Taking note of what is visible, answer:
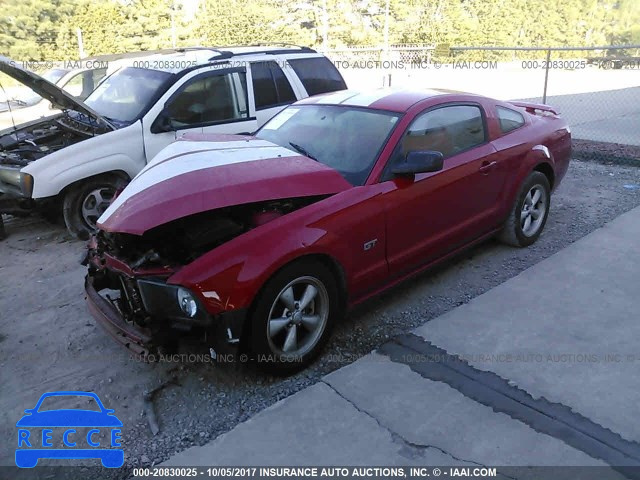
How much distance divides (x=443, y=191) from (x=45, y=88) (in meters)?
4.33

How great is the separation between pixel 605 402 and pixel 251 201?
233 cm

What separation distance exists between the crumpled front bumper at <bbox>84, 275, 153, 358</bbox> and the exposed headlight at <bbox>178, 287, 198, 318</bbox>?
0.90 ft

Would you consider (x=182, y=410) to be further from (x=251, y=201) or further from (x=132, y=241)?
(x=251, y=201)

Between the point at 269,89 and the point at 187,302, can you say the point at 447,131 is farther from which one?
the point at 269,89

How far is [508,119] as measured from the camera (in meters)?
5.05

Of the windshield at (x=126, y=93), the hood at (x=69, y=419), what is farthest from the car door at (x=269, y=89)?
the hood at (x=69, y=419)

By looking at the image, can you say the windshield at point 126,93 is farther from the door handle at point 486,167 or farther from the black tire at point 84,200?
the door handle at point 486,167

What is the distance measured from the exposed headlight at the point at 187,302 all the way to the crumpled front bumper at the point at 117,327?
28cm

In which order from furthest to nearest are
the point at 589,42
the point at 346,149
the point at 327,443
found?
the point at 589,42, the point at 346,149, the point at 327,443

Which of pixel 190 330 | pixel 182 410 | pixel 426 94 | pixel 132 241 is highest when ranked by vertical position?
pixel 426 94

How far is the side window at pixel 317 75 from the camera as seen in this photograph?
718cm

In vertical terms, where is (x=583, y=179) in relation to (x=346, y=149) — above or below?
below

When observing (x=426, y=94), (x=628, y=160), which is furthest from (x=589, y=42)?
(x=426, y=94)

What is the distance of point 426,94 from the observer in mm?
4488
